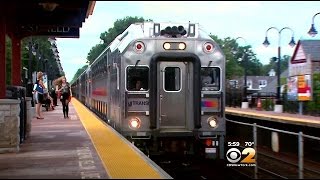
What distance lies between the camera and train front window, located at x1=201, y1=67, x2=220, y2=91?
12.0 m

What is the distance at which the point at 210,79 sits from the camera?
12086mm

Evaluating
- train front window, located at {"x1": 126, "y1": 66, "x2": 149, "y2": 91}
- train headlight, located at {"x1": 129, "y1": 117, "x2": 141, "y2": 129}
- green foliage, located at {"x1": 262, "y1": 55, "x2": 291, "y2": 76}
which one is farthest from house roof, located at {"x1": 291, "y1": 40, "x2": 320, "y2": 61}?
green foliage, located at {"x1": 262, "y1": 55, "x2": 291, "y2": 76}

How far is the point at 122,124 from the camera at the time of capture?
11.8 meters

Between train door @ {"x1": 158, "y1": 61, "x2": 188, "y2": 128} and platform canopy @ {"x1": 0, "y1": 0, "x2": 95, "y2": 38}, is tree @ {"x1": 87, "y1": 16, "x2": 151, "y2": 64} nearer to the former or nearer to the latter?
platform canopy @ {"x1": 0, "y1": 0, "x2": 95, "y2": 38}

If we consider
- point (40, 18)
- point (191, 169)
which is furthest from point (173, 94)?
point (40, 18)

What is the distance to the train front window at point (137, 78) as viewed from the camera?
38.7 feet

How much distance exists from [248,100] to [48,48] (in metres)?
23.1

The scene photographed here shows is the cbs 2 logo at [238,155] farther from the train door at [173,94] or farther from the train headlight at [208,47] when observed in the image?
the train headlight at [208,47]

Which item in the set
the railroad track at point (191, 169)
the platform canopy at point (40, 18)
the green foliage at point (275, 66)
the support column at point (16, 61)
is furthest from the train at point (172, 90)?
the green foliage at point (275, 66)

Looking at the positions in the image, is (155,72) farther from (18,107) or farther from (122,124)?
(18,107)

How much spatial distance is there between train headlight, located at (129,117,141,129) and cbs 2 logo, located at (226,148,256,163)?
215 cm

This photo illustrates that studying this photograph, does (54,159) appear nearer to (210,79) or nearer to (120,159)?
(120,159)

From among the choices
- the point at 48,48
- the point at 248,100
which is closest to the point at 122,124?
the point at 248,100

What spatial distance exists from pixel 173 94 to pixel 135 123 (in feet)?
3.59
